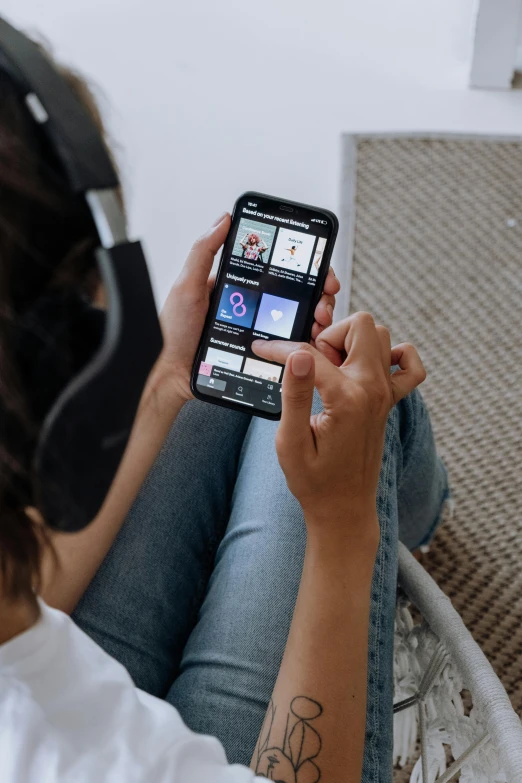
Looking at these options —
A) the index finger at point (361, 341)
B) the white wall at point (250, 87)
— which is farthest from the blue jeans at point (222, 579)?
the white wall at point (250, 87)

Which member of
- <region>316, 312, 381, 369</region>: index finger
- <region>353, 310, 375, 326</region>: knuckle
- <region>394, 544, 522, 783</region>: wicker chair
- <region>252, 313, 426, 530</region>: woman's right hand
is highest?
<region>353, 310, 375, 326</region>: knuckle

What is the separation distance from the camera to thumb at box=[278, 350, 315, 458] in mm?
545

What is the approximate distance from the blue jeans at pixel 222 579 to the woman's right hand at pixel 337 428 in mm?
89

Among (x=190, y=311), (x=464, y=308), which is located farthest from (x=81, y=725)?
(x=464, y=308)

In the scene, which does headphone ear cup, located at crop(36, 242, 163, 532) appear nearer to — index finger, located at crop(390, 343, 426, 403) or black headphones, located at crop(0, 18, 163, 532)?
black headphones, located at crop(0, 18, 163, 532)

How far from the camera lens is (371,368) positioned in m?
0.61

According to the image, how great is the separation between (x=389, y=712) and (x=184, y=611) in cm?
21

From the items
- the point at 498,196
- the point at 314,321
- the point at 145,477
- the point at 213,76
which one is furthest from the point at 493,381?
the point at 213,76

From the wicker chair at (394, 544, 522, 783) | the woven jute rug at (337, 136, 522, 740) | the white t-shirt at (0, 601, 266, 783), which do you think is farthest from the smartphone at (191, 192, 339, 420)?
the woven jute rug at (337, 136, 522, 740)

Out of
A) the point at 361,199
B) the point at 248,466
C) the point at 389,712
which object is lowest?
the point at 389,712

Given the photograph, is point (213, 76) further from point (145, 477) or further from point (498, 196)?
point (145, 477)

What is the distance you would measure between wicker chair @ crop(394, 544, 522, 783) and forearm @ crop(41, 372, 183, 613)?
0.86 feet

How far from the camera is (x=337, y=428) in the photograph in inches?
22.7

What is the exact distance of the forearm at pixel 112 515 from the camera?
642mm
